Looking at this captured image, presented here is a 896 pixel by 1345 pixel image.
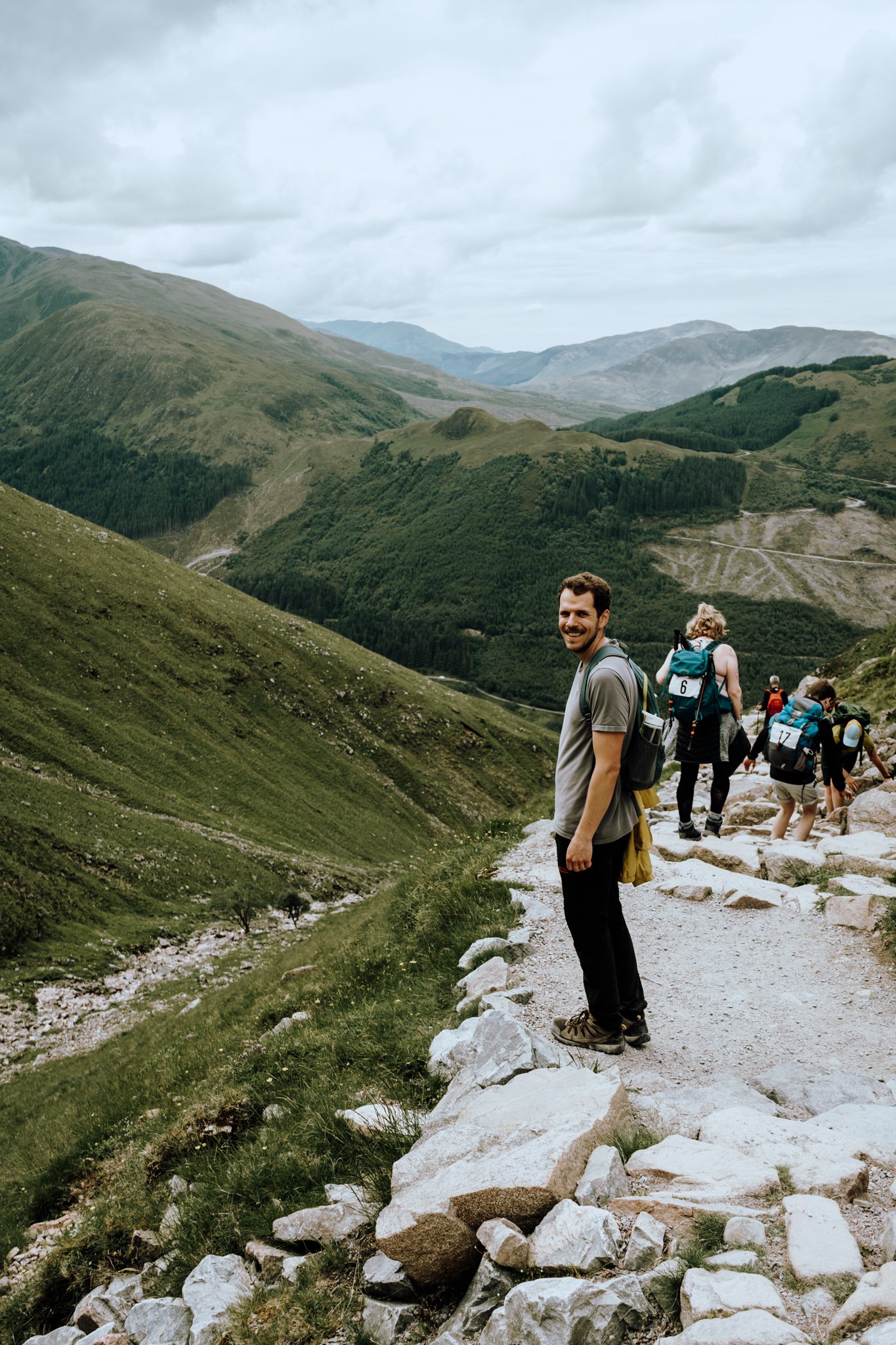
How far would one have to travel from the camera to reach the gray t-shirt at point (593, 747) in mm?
7820

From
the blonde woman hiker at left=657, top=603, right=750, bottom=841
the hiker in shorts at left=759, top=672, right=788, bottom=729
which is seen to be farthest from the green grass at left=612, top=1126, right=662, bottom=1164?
the hiker in shorts at left=759, top=672, right=788, bottom=729

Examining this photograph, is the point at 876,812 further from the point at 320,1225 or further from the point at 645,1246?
the point at 320,1225

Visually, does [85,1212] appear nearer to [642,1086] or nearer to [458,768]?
[642,1086]

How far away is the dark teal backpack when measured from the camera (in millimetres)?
8047

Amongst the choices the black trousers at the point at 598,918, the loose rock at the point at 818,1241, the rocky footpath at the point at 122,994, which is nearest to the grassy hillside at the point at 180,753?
the rocky footpath at the point at 122,994

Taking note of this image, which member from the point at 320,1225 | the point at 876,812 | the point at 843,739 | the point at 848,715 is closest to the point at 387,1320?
the point at 320,1225

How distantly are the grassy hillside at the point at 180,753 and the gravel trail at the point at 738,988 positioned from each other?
36.2 meters

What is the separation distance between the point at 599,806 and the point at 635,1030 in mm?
2637

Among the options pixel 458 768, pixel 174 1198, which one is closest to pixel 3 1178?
pixel 174 1198

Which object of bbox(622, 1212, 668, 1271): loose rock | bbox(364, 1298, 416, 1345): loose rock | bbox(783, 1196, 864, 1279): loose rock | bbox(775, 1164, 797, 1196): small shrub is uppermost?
bbox(783, 1196, 864, 1279): loose rock

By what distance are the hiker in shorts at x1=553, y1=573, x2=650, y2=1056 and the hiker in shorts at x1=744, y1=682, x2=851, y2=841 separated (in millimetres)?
9311

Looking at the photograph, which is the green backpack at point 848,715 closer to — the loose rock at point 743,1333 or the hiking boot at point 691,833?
the hiking boot at point 691,833

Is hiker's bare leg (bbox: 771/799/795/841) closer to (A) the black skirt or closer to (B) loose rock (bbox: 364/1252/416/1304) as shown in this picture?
(A) the black skirt

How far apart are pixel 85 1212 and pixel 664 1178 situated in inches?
308
